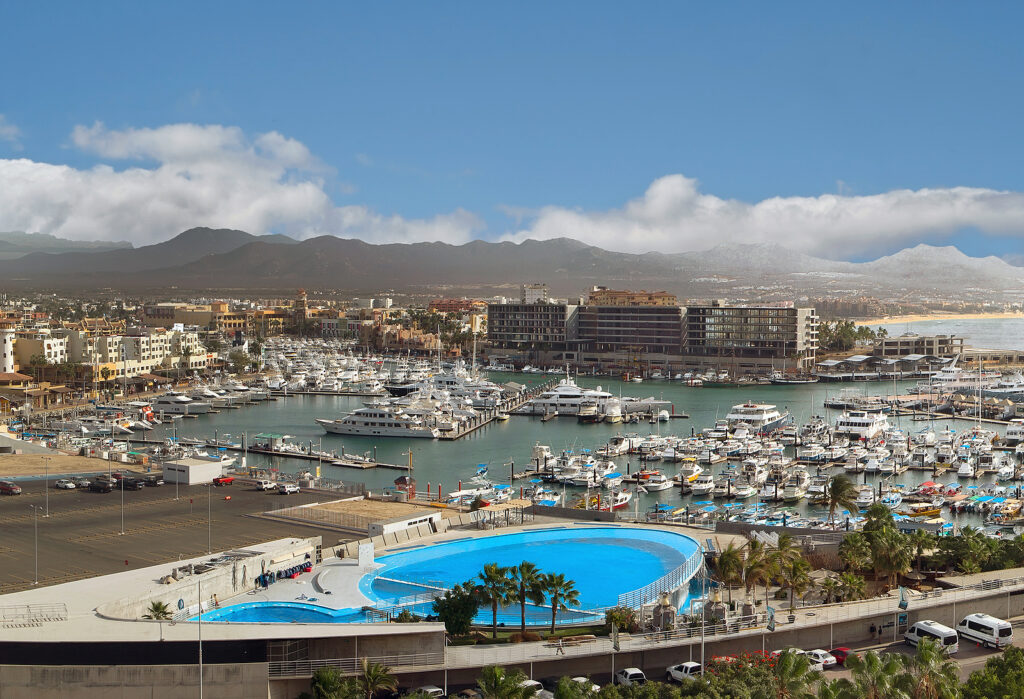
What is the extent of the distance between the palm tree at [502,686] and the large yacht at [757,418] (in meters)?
37.8

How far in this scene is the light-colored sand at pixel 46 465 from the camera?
2828cm

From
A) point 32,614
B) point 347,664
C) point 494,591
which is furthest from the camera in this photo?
point 494,591

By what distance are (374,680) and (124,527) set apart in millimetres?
10273

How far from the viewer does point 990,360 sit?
83.9 meters

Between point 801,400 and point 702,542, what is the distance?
151 feet

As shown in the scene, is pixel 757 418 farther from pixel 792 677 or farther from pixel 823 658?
pixel 792 677

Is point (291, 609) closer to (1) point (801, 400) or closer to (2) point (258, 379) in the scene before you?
(1) point (801, 400)

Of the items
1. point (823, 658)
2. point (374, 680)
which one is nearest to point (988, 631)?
point (823, 658)

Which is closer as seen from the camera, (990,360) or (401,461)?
Answer: (401,461)

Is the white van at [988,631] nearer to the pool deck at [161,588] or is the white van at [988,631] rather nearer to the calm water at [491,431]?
the pool deck at [161,588]

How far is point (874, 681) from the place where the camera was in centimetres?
1148

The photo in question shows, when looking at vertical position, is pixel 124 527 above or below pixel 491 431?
above

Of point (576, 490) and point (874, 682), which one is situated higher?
point (874, 682)

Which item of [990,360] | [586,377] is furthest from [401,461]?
[990,360]
